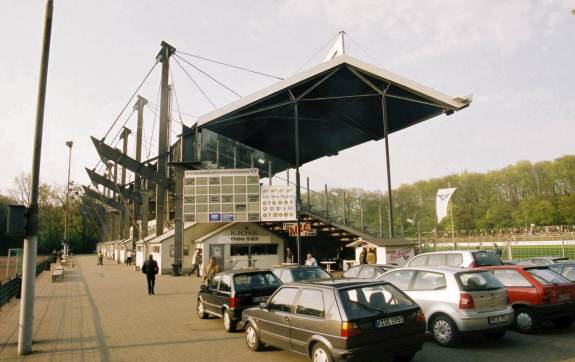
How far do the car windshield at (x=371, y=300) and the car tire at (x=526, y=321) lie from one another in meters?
3.91

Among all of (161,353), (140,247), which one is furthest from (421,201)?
(161,353)

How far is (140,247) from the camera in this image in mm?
41188

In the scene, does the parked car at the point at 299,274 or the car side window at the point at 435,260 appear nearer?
the car side window at the point at 435,260

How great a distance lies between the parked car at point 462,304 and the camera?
25.7ft

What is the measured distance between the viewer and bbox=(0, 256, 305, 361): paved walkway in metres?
8.50

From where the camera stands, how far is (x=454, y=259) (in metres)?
11.4

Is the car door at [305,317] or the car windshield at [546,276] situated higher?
A: the car windshield at [546,276]

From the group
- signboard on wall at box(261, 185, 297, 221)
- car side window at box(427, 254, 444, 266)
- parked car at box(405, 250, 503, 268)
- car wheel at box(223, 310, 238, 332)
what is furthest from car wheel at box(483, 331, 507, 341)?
signboard on wall at box(261, 185, 297, 221)

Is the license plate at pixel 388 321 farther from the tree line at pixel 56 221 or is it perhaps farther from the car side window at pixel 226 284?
the tree line at pixel 56 221

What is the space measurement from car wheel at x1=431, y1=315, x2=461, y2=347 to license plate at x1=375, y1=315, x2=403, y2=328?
6.26ft

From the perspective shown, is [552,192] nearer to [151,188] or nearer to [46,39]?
[151,188]

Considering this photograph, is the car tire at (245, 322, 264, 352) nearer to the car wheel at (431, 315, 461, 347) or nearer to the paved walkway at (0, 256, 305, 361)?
the paved walkway at (0, 256, 305, 361)

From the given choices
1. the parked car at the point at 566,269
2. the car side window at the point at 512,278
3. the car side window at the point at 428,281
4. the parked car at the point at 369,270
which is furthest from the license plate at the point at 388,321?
the parked car at the point at 566,269

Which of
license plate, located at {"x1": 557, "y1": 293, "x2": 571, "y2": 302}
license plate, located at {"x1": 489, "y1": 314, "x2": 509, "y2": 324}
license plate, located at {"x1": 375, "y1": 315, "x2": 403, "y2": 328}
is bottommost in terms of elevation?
license plate, located at {"x1": 489, "y1": 314, "x2": 509, "y2": 324}
